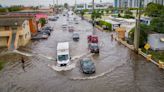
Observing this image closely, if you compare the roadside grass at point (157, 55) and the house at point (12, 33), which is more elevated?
the house at point (12, 33)

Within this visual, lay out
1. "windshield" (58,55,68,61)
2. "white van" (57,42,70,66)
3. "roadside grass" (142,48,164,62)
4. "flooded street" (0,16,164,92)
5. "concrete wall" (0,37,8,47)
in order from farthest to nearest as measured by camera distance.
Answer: "concrete wall" (0,37,8,47)
"roadside grass" (142,48,164,62)
"windshield" (58,55,68,61)
"white van" (57,42,70,66)
"flooded street" (0,16,164,92)

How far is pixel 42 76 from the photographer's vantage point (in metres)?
28.9

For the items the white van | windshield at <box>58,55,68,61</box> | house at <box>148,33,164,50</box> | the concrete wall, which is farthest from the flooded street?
the concrete wall

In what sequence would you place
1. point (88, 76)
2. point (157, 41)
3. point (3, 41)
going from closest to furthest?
point (88, 76) → point (157, 41) → point (3, 41)

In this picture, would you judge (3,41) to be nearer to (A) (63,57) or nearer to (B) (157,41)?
(A) (63,57)

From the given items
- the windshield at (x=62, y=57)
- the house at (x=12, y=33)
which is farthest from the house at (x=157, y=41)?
the house at (x=12, y=33)

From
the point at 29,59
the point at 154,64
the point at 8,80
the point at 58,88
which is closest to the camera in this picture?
the point at 58,88

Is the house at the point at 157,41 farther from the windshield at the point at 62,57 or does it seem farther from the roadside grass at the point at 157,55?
the windshield at the point at 62,57

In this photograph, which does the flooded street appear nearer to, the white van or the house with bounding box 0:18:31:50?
the white van

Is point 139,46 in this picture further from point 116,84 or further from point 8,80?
point 8,80

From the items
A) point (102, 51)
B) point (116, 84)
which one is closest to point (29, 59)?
point (102, 51)

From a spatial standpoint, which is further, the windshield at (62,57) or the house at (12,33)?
the house at (12,33)

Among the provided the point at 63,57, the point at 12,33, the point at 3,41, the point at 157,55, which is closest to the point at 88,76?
the point at 63,57

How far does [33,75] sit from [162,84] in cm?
1415
